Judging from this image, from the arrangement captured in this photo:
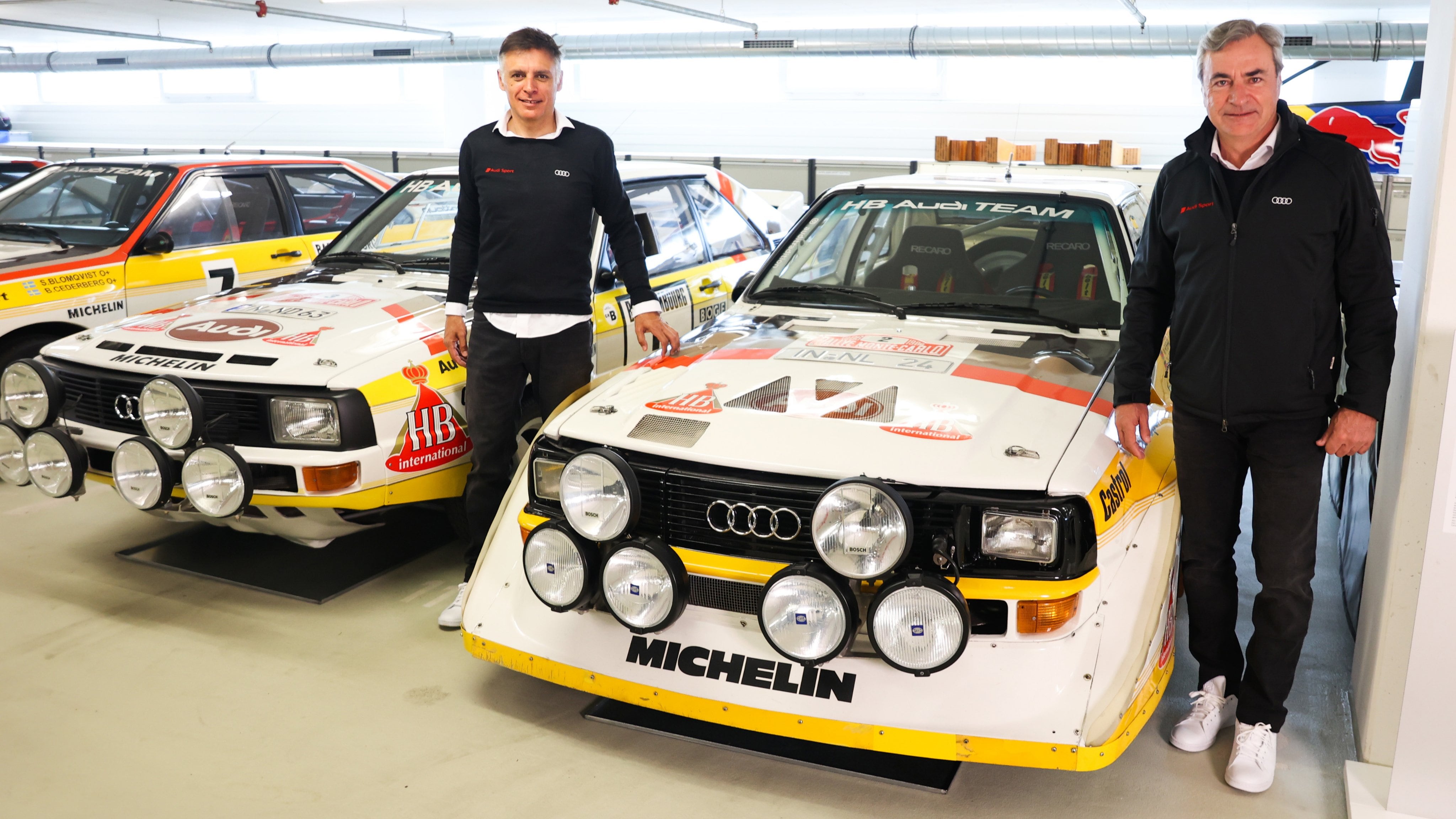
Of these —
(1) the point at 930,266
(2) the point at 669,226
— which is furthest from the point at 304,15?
(1) the point at 930,266

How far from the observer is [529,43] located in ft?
10.7

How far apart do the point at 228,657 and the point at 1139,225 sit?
130 inches

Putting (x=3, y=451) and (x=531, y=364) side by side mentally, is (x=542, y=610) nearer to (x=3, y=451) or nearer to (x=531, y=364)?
(x=531, y=364)

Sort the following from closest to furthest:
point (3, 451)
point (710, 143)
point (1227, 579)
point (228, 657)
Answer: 1. point (1227, 579)
2. point (228, 657)
3. point (3, 451)
4. point (710, 143)

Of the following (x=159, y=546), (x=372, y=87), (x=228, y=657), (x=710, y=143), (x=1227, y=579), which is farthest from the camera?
(x=372, y=87)

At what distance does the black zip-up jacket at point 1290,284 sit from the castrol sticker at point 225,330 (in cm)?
295

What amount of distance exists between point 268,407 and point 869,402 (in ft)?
6.42

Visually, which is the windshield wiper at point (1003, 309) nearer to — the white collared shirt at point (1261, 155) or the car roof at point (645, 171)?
the white collared shirt at point (1261, 155)

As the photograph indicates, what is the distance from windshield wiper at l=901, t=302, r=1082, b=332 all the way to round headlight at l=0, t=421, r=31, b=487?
119 inches

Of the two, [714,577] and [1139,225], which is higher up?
[1139,225]

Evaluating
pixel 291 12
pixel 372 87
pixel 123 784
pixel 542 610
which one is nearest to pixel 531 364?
pixel 542 610

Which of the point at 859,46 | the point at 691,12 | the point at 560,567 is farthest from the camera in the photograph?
the point at 859,46

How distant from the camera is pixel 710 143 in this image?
1744 centimetres

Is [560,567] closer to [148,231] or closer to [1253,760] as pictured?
[1253,760]
